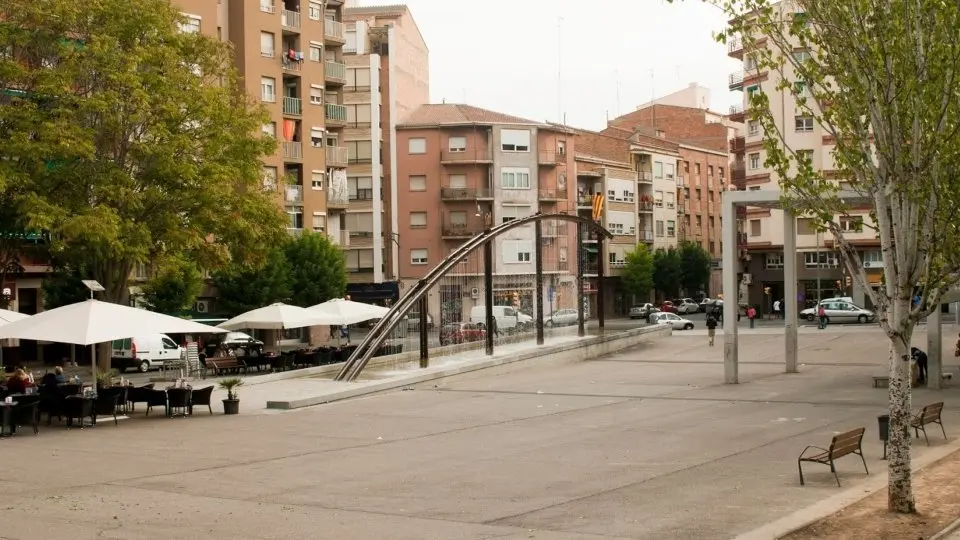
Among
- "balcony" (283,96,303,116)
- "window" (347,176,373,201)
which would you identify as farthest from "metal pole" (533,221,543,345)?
"window" (347,176,373,201)

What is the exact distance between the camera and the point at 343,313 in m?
40.8

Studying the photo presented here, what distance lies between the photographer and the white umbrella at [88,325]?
23547 millimetres

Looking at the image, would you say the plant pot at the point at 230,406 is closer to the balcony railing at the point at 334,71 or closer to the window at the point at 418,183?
the balcony railing at the point at 334,71

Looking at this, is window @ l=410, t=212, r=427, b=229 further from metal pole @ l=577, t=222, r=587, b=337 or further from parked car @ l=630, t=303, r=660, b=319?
metal pole @ l=577, t=222, r=587, b=337

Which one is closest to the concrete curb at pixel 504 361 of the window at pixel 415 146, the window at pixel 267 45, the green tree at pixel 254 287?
the green tree at pixel 254 287

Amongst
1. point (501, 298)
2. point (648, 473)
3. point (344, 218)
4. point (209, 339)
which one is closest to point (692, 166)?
point (344, 218)

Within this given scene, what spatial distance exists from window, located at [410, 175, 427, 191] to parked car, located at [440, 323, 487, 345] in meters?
45.2

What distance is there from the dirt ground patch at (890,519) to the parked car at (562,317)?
106ft

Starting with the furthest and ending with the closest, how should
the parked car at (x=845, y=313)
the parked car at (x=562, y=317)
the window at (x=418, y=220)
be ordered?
1. the window at (x=418, y=220)
2. the parked car at (x=845, y=313)
3. the parked car at (x=562, y=317)

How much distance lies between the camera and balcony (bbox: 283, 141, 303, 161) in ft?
220

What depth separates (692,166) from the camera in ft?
367

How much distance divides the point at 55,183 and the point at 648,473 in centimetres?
2567

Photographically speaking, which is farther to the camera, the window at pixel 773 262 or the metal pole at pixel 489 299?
the window at pixel 773 262

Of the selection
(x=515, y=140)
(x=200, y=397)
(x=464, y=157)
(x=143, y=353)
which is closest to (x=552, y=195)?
(x=515, y=140)
